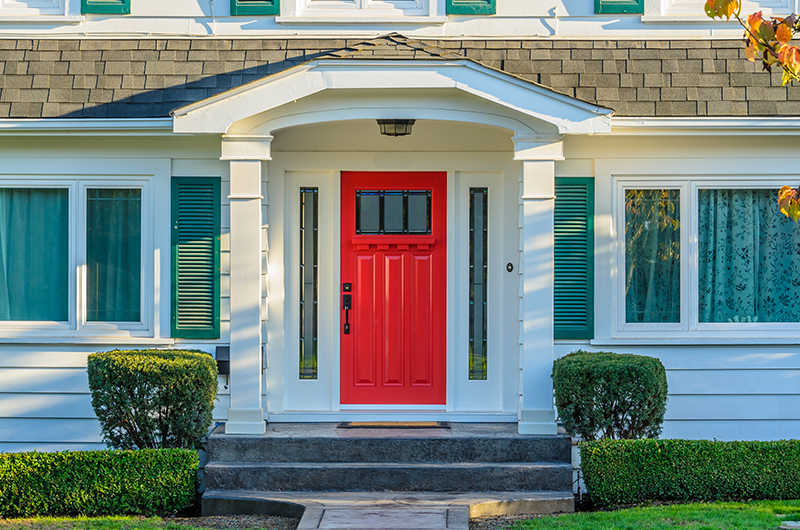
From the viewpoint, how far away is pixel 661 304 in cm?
658

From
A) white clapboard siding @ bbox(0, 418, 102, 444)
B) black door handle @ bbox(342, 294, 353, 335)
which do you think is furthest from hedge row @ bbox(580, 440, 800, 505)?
white clapboard siding @ bbox(0, 418, 102, 444)

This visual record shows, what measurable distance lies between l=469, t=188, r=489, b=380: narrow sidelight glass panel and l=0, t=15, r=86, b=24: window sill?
398cm

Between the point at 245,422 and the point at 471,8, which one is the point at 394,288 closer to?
the point at 245,422

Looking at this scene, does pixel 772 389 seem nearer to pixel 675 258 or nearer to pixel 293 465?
pixel 675 258

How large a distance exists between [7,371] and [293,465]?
2796mm

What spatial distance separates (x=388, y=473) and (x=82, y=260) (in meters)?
3.33

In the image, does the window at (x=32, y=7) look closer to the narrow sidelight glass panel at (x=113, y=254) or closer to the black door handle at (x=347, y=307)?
the narrow sidelight glass panel at (x=113, y=254)

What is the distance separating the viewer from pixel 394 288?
688 centimetres

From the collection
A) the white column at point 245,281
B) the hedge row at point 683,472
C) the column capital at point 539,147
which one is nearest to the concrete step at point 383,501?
the hedge row at point 683,472

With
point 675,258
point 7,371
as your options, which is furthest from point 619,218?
point 7,371

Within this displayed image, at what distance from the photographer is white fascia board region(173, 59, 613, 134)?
579cm

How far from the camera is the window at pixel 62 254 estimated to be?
6.62 metres

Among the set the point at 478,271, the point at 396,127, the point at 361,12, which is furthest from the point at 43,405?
the point at 361,12

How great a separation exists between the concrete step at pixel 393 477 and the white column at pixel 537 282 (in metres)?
0.40
